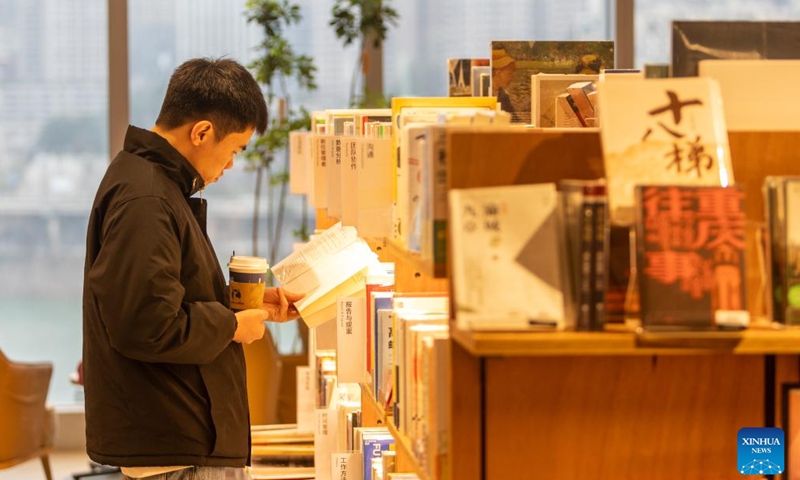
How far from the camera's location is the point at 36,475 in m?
5.68

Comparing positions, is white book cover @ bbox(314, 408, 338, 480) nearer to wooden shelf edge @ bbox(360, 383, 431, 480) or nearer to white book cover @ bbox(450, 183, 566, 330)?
wooden shelf edge @ bbox(360, 383, 431, 480)

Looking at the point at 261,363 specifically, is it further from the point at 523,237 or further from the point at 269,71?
the point at 523,237

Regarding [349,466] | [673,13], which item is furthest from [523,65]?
[673,13]

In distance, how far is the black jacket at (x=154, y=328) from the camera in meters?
2.37

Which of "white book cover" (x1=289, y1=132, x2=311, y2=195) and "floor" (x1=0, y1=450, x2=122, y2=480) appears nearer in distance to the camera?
"white book cover" (x1=289, y1=132, x2=311, y2=195)

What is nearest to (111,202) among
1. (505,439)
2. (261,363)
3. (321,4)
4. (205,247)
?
(205,247)

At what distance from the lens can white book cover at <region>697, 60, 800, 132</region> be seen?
5.88 feet

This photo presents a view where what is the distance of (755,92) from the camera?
1809 mm

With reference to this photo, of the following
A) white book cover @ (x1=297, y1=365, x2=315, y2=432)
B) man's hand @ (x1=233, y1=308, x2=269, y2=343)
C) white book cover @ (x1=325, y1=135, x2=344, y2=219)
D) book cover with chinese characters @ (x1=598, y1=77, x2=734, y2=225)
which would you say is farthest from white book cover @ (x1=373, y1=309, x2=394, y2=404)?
white book cover @ (x1=297, y1=365, x2=315, y2=432)

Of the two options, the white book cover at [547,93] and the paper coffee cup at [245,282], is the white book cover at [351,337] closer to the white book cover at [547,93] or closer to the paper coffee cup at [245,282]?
the paper coffee cup at [245,282]

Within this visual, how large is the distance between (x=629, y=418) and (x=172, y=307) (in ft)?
3.58

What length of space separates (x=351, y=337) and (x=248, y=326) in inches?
12.1

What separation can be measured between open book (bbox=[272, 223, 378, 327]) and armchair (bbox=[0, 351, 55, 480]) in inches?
81.2

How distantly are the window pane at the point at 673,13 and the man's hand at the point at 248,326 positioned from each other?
4624 millimetres
